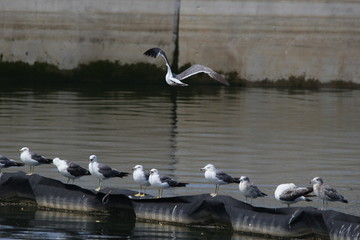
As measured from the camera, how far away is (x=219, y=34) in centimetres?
3553

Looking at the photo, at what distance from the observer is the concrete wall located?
35.4 meters

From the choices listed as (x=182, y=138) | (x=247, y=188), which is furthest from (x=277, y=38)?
(x=247, y=188)

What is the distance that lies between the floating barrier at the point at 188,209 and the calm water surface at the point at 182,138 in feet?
0.67

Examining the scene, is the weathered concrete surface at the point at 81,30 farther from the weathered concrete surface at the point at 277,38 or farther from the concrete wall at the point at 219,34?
the weathered concrete surface at the point at 277,38

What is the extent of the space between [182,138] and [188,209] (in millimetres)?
8499

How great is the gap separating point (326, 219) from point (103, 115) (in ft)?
45.3

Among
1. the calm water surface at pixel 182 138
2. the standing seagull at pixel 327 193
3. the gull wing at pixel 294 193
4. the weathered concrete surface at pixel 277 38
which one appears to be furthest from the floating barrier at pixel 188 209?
the weathered concrete surface at pixel 277 38

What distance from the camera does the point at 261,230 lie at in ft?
43.1

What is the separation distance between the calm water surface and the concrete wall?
79.0 inches

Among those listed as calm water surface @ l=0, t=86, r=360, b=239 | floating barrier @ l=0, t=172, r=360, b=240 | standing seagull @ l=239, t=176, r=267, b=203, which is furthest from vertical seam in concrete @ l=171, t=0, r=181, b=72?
standing seagull @ l=239, t=176, r=267, b=203

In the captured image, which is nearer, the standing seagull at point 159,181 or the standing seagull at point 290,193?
the standing seagull at point 290,193

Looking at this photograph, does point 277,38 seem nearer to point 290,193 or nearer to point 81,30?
point 81,30

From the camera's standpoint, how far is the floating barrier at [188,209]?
41.9 feet

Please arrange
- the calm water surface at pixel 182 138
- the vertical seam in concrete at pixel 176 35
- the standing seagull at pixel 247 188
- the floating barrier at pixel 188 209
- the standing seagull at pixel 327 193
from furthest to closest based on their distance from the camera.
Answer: the vertical seam in concrete at pixel 176 35 < the calm water surface at pixel 182 138 < the standing seagull at pixel 247 188 < the standing seagull at pixel 327 193 < the floating barrier at pixel 188 209
